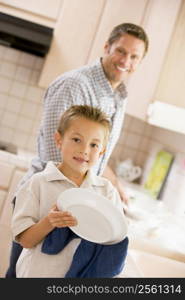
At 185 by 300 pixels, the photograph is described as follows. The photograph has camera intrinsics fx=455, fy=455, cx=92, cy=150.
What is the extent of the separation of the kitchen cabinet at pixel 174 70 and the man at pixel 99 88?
0.54 m

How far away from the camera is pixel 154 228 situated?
1815 mm

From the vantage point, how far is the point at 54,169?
1.29 m

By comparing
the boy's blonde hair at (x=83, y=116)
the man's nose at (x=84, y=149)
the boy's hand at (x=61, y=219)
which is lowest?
the boy's hand at (x=61, y=219)

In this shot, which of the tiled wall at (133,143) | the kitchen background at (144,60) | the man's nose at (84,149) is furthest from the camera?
the tiled wall at (133,143)

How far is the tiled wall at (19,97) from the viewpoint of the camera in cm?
276

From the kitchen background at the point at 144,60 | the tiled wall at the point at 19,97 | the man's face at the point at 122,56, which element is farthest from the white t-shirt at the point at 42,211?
the tiled wall at the point at 19,97

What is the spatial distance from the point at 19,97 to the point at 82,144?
161 cm

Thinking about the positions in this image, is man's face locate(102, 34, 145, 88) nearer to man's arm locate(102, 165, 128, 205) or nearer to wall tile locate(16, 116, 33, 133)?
man's arm locate(102, 165, 128, 205)

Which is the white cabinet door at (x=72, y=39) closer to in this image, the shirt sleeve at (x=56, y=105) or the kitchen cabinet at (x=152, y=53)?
the kitchen cabinet at (x=152, y=53)

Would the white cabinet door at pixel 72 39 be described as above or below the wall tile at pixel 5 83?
above

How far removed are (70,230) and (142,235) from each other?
575 millimetres

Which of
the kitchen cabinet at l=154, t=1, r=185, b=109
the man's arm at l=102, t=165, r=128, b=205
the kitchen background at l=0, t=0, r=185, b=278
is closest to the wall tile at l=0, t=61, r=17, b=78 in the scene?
the kitchen background at l=0, t=0, r=185, b=278

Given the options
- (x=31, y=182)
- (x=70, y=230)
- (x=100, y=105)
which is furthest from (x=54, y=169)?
(x=100, y=105)

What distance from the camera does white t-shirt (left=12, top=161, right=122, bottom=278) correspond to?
1208 mm
